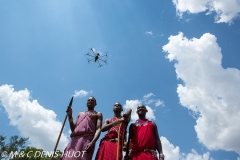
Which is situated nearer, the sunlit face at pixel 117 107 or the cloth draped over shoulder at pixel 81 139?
the cloth draped over shoulder at pixel 81 139

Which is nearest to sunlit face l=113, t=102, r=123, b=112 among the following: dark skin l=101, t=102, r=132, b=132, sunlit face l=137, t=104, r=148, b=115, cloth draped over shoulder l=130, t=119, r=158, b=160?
dark skin l=101, t=102, r=132, b=132

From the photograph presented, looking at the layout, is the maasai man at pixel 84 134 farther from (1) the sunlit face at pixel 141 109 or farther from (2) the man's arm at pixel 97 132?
(1) the sunlit face at pixel 141 109

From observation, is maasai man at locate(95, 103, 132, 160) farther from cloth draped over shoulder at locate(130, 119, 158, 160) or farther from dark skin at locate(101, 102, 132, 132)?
cloth draped over shoulder at locate(130, 119, 158, 160)

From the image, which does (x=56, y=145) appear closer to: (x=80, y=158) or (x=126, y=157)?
(x=80, y=158)

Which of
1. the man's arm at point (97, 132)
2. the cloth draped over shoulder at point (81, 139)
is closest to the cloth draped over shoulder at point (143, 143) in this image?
the man's arm at point (97, 132)

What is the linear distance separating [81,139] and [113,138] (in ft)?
2.69

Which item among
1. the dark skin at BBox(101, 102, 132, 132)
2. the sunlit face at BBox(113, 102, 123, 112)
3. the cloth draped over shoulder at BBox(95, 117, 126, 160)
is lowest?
the cloth draped over shoulder at BBox(95, 117, 126, 160)

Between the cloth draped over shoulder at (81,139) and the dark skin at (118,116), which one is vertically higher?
the dark skin at (118,116)

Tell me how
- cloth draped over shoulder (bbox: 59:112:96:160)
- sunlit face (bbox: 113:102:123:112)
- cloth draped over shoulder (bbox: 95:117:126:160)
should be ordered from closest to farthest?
cloth draped over shoulder (bbox: 95:117:126:160) → cloth draped over shoulder (bbox: 59:112:96:160) → sunlit face (bbox: 113:102:123:112)

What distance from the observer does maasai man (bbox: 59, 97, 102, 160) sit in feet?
17.5

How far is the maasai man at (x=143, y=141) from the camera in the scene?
17.0 ft

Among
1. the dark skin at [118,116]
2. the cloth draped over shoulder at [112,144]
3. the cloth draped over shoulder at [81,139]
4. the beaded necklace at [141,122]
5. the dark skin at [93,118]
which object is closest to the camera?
the cloth draped over shoulder at [112,144]

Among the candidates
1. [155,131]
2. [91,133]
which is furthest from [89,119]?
[155,131]

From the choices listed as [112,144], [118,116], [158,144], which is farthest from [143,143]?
[118,116]
